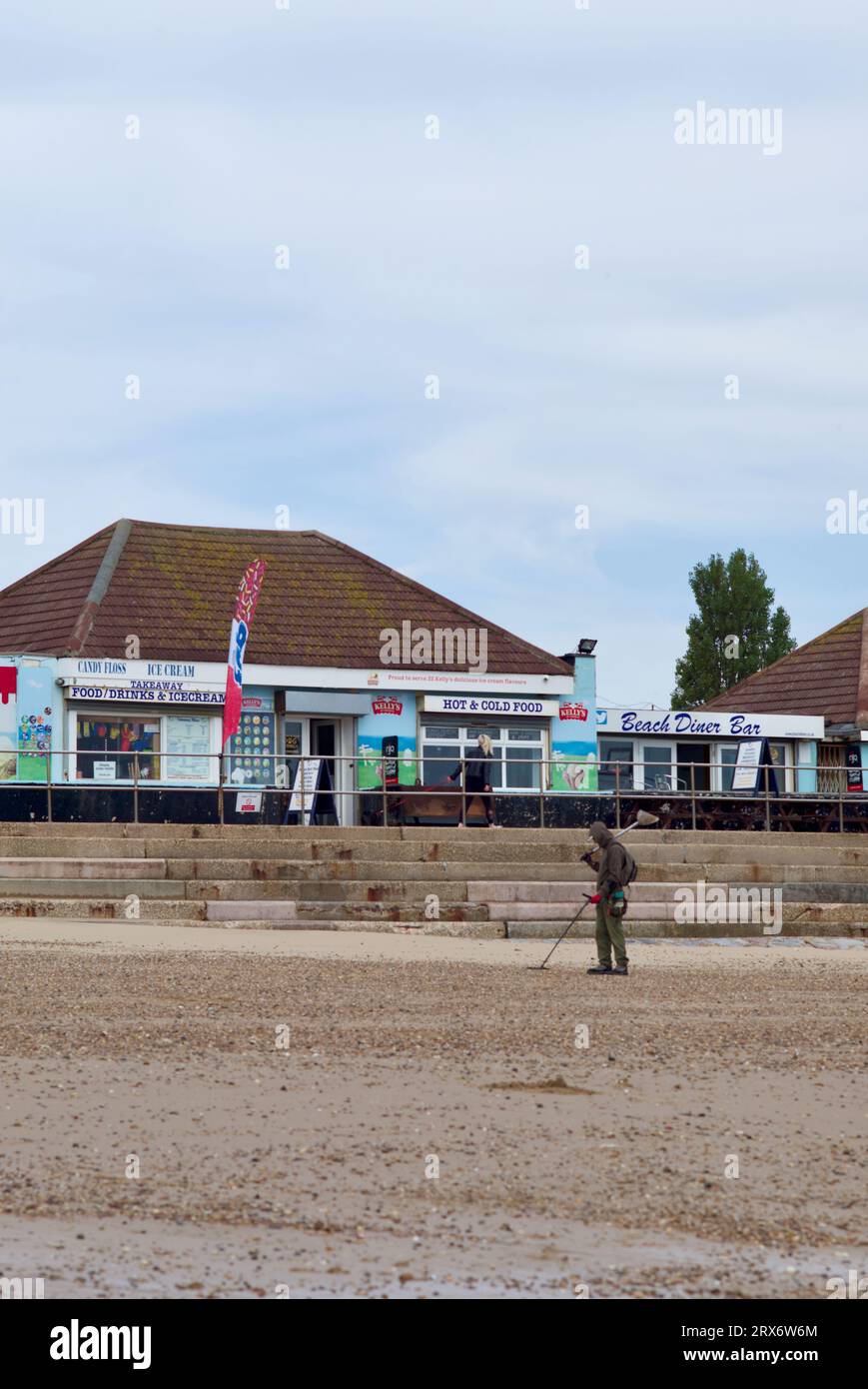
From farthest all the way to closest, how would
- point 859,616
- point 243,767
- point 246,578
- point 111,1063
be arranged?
point 859,616 → point 243,767 → point 246,578 → point 111,1063

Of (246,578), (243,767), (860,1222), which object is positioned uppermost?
(246,578)

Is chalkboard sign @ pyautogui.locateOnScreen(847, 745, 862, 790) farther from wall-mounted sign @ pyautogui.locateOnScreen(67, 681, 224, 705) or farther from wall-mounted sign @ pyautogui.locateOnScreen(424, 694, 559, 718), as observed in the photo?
wall-mounted sign @ pyautogui.locateOnScreen(67, 681, 224, 705)

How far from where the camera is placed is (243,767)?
3462 centimetres

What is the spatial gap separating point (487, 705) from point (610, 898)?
19280mm

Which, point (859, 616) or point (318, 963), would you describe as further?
point (859, 616)

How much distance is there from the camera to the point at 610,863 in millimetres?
19031

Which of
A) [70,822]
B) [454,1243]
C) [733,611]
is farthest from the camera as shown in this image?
[733,611]

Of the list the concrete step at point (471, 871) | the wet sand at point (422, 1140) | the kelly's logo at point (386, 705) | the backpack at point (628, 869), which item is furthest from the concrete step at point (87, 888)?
the kelly's logo at point (386, 705)

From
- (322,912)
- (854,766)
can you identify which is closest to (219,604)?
(322,912)

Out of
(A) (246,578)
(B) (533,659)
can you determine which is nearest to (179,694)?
(A) (246,578)

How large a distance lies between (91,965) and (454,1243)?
10397 millimetres

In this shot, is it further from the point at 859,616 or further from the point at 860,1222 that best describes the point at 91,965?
the point at 859,616

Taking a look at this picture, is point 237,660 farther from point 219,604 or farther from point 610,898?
point 610,898

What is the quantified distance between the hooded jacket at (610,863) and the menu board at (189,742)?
16.3 m
